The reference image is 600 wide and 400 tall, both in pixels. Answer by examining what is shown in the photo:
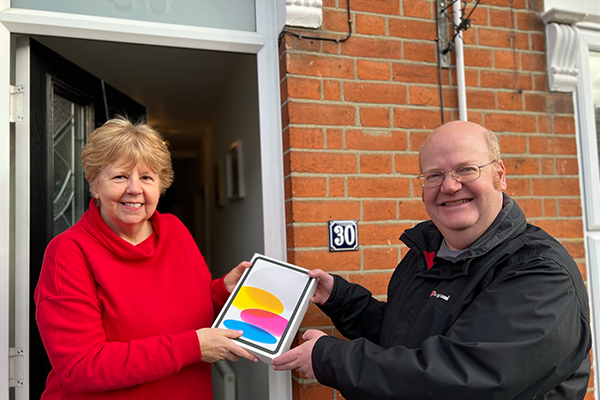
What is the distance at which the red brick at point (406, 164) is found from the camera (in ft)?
A: 6.93

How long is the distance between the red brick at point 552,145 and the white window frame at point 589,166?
0.08 metres

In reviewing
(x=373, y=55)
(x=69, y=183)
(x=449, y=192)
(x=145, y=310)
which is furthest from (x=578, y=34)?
(x=69, y=183)

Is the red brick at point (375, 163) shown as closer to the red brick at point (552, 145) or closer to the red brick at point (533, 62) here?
the red brick at point (552, 145)

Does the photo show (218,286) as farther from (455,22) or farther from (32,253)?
(455,22)

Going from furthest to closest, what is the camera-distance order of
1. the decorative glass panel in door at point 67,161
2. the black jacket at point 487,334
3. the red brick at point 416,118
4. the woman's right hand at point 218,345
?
the decorative glass panel in door at point 67,161
the red brick at point 416,118
the woman's right hand at point 218,345
the black jacket at point 487,334

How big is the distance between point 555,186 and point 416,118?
882 mm

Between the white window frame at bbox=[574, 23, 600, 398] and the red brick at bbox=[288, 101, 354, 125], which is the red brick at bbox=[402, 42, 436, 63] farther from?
the white window frame at bbox=[574, 23, 600, 398]

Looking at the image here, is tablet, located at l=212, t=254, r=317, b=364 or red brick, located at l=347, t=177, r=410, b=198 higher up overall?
red brick, located at l=347, t=177, r=410, b=198

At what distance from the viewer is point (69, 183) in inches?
102

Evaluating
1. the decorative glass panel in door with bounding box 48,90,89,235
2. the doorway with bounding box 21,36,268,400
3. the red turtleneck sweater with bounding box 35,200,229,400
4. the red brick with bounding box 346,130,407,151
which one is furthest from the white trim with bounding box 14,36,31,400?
the red brick with bounding box 346,130,407,151

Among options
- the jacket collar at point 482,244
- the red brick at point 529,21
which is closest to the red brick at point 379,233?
the jacket collar at point 482,244

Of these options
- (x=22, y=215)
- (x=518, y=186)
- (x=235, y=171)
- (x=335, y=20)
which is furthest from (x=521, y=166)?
(x=22, y=215)

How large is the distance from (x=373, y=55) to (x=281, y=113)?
0.54 m

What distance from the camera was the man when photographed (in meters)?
1.13
